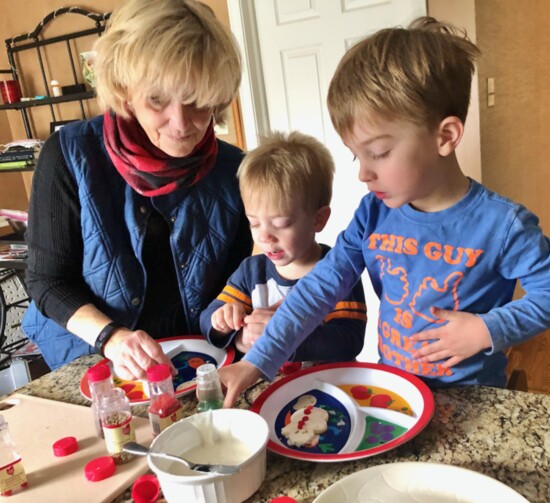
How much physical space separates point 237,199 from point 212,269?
187mm

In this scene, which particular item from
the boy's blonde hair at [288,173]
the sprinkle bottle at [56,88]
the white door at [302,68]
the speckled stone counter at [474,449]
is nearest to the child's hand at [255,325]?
the boy's blonde hair at [288,173]

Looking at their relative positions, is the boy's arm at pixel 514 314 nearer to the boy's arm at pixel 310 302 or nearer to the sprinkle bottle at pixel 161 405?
the boy's arm at pixel 310 302

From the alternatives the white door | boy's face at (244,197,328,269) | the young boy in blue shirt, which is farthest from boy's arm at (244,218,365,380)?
the white door

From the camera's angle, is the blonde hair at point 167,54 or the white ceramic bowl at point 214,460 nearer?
the white ceramic bowl at point 214,460

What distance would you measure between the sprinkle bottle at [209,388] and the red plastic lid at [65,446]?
21cm

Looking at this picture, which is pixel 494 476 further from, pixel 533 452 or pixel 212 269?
pixel 212 269

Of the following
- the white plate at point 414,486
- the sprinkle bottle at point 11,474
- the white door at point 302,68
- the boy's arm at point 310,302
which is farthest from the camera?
the white door at point 302,68

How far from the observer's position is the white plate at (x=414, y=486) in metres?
0.65

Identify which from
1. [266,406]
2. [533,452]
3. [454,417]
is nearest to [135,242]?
[266,406]

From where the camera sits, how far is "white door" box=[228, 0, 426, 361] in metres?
2.72

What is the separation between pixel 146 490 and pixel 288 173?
71 cm

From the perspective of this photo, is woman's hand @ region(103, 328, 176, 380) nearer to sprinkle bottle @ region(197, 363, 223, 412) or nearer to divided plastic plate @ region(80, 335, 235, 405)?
divided plastic plate @ region(80, 335, 235, 405)

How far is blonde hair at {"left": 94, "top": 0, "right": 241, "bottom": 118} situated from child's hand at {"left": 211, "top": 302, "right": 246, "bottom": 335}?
44 cm

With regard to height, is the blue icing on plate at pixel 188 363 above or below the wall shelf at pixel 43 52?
below
